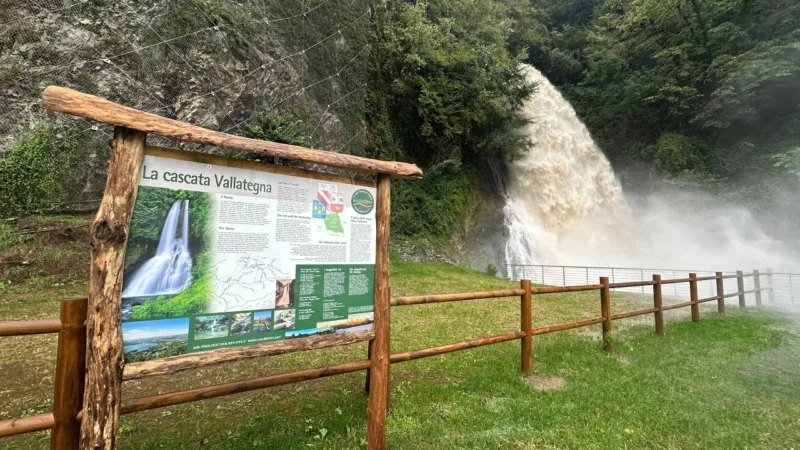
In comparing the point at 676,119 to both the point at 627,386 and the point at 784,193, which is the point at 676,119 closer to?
the point at 784,193

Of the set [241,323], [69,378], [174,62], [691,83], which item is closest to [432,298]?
[241,323]

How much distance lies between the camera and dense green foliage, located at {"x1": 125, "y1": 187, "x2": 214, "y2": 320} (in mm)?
1897

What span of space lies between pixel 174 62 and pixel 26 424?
37.1 feet

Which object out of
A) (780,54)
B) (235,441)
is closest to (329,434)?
(235,441)

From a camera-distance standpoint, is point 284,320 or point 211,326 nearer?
point 211,326

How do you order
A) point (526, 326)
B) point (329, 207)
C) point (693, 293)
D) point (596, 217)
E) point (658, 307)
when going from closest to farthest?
point (329, 207) < point (526, 326) < point (658, 307) < point (693, 293) < point (596, 217)

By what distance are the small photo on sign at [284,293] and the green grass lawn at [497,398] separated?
121 cm

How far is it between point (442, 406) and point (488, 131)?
1739 cm

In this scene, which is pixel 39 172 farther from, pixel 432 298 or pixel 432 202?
pixel 432 202

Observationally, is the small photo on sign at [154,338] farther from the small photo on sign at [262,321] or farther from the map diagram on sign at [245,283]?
the small photo on sign at [262,321]

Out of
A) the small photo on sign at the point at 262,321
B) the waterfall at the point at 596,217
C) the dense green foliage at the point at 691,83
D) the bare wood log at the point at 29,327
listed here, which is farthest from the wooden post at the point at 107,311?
the dense green foliage at the point at 691,83

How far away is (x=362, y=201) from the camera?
2.81 meters

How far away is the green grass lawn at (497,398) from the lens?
9.82 feet

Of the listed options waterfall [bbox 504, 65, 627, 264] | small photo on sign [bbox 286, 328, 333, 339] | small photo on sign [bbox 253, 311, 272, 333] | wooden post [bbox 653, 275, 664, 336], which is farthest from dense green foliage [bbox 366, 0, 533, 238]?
small photo on sign [bbox 253, 311, 272, 333]
